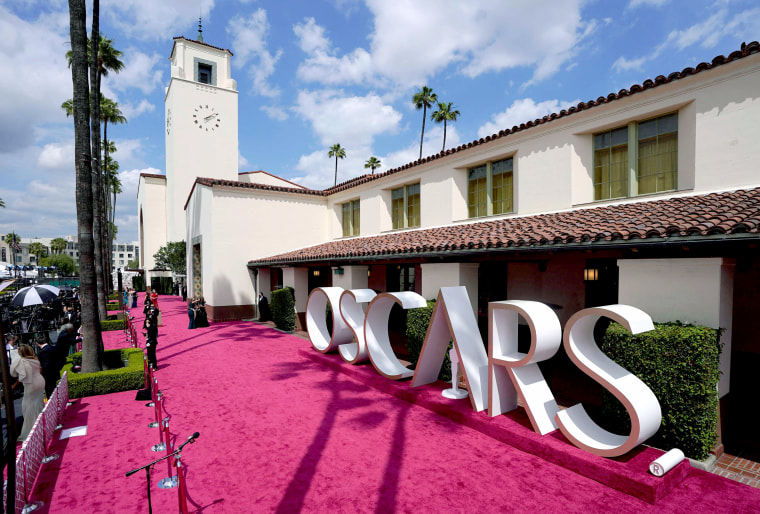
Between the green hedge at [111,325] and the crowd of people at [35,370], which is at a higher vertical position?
the crowd of people at [35,370]

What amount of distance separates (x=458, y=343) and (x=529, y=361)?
5.52 ft

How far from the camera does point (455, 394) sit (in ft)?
29.8

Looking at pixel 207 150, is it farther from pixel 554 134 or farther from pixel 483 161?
pixel 554 134

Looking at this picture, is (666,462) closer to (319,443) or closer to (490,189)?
(319,443)

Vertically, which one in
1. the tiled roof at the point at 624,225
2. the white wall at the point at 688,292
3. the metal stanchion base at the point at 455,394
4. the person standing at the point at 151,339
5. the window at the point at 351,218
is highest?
the window at the point at 351,218

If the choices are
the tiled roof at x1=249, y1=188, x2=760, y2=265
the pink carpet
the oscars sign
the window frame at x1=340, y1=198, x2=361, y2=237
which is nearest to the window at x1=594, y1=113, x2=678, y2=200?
the tiled roof at x1=249, y1=188, x2=760, y2=265

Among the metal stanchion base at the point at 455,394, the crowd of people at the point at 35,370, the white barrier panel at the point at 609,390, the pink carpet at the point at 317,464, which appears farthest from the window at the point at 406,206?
the crowd of people at the point at 35,370

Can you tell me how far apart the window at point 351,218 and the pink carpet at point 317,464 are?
43.7 ft

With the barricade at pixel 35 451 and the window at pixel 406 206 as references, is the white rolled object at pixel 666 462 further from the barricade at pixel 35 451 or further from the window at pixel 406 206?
the window at pixel 406 206

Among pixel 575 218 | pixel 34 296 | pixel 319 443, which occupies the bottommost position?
pixel 319 443

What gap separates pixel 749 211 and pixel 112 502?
36.4 feet

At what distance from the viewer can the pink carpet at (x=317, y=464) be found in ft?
18.4

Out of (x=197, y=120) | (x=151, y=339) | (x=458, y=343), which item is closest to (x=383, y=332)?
(x=458, y=343)

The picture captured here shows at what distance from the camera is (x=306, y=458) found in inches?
269
